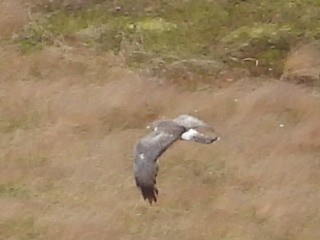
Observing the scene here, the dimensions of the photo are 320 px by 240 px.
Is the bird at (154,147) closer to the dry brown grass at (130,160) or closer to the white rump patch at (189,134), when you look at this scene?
the white rump patch at (189,134)

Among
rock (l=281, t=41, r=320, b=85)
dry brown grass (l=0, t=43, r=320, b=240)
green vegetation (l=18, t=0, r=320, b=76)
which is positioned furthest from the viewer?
green vegetation (l=18, t=0, r=320, b=76)

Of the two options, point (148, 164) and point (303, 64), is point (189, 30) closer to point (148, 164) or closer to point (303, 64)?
point (303, 64)

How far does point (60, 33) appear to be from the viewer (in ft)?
70.5

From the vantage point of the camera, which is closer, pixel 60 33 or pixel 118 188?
pixel 118 188

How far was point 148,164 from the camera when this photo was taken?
11602 mm

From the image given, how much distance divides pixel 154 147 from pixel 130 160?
12.3 ft

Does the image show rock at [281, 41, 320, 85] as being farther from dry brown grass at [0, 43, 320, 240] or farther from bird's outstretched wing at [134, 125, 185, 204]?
bird's outstretched wing at [134, 125, 185, 204]

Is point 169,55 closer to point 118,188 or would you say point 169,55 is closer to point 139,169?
point 118,188

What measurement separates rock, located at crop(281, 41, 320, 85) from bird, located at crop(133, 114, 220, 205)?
475 cm

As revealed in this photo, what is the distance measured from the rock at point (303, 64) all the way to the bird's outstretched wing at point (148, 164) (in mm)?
6761

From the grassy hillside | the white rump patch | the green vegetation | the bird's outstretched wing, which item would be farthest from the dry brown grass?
the bird's outstretched wing

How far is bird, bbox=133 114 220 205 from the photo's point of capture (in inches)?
447

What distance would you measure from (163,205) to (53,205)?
65.6 inches

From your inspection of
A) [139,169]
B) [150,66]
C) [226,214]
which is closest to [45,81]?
[150,66]
